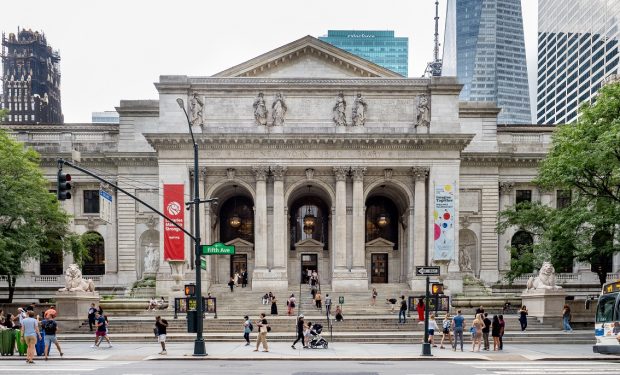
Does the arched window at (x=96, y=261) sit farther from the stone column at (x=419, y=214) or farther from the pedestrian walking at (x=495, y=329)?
the pedestrian walking at (x=495, y=329)

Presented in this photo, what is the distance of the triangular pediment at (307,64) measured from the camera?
5328cm

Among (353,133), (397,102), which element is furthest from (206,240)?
(397,102)

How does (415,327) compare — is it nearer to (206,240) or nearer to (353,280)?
(353,280)

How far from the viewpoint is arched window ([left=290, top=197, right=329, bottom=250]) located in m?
58.3

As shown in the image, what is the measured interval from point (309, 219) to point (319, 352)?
31.9 meters

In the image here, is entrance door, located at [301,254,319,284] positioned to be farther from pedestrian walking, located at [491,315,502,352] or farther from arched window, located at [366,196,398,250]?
pedestrian walking, located at [491,315,502,352]

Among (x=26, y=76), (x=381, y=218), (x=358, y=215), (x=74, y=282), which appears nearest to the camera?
(x=74, y=282)

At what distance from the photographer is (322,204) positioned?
5906cm

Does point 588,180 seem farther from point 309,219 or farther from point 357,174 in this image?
point 309,219

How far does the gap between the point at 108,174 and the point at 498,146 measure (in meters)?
35.6

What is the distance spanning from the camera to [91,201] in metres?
58.4

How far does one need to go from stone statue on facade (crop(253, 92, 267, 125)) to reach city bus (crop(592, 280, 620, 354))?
31884mm

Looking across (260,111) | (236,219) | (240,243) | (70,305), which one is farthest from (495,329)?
(236,219)

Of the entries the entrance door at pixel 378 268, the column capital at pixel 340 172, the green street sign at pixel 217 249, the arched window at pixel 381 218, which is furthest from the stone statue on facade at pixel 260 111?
the green street sign at pixel 217 249
